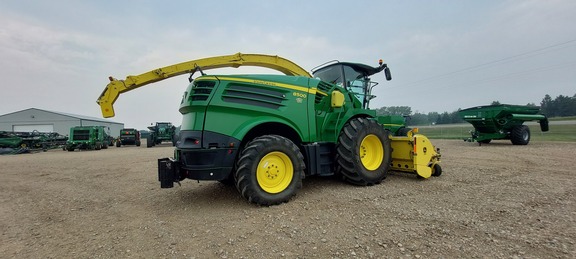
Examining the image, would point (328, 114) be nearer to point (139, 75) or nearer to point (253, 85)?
point (253, 85)

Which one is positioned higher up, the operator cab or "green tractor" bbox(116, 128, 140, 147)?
the operator cab

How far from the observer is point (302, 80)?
4.88m

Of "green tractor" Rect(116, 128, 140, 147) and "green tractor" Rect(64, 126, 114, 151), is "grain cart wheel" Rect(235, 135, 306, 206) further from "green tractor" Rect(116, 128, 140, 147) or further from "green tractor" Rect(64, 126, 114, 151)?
"green tractor" Rect(116, 128, 140, 147)

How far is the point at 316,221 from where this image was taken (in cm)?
340

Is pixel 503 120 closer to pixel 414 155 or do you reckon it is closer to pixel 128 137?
pixel 414 155

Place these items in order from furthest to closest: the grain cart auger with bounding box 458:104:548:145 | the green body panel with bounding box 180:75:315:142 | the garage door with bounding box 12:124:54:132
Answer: the garage door with bounding box 12:124:54:132 → the grain cart auger with bounding box 458:104:548:145 → the green body panel with bounding box 180:75:315:142

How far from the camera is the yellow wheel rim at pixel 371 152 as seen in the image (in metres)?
5.38

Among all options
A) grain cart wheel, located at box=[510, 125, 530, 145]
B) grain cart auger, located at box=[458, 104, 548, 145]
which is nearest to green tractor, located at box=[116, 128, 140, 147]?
grain cart auger, located at box=[458, 104, 548, 145]

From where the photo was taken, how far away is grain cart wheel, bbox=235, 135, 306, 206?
3877 millimetres

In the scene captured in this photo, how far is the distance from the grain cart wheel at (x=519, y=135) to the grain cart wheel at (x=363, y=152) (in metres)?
10.9

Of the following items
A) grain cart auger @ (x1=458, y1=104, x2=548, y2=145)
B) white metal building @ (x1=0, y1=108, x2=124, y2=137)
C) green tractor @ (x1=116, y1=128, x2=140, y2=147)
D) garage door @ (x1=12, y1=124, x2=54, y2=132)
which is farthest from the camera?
white metal building @ (x1=0, y1=108, x2=124, y2=137)

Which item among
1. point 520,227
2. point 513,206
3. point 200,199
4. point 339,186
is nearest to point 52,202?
point 200,199

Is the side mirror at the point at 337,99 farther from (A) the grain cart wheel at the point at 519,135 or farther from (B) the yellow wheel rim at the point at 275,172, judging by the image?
(A) the grain cart wheel at the point at 519,135

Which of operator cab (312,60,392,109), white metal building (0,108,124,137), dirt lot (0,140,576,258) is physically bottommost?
dirt lot (0,140,576,258)
